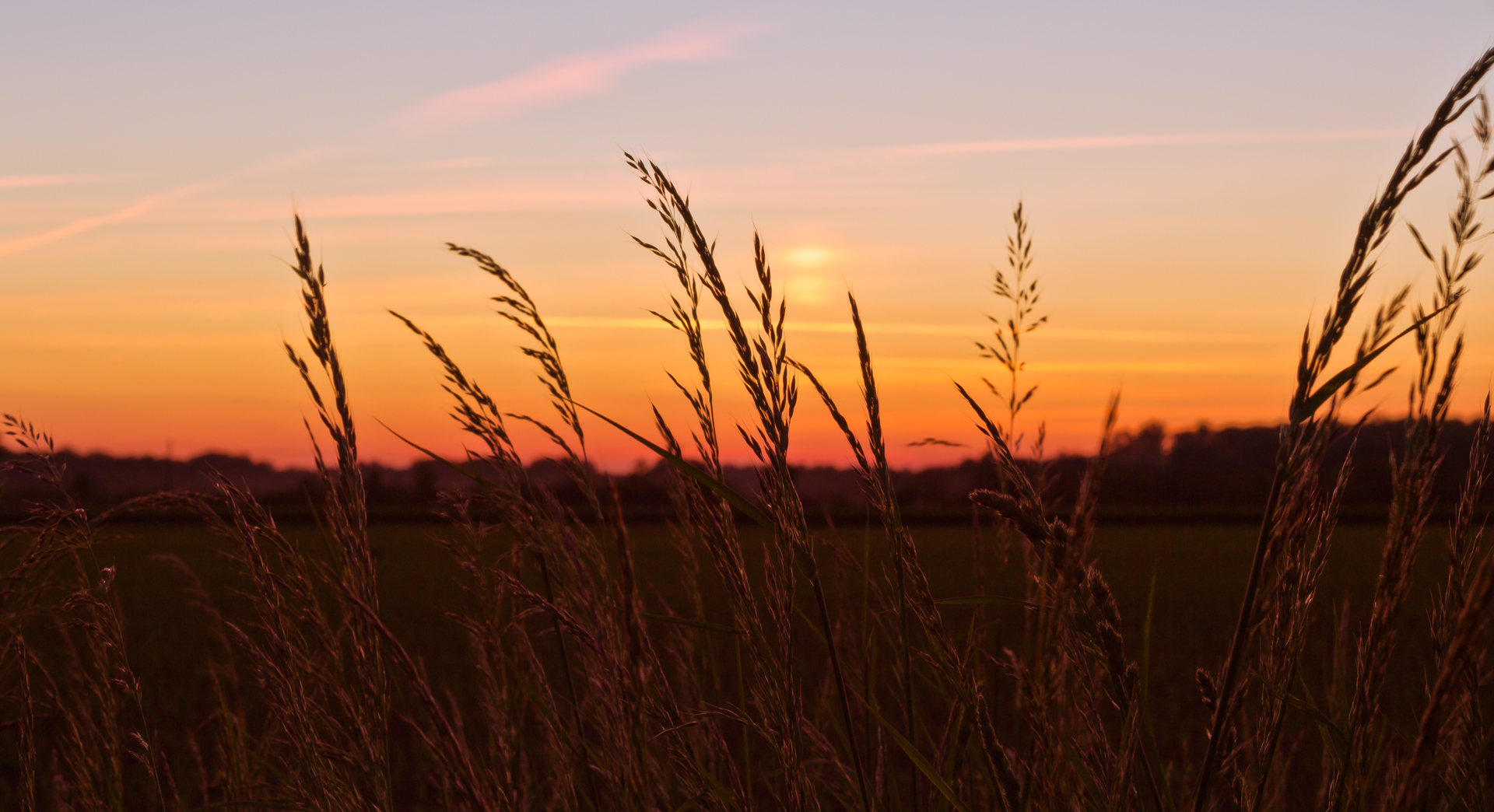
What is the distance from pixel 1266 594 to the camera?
97cm

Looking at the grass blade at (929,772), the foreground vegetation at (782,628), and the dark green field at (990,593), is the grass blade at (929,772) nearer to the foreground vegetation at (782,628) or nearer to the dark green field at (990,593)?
the foreground vegetation at (782,628)

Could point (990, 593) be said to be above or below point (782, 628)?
below

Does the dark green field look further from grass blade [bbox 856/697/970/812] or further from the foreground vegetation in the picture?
grass blade [bbox 856/697/970/812]

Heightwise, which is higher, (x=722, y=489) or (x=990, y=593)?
(x=722, y=489)

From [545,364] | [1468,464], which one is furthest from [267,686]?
[1468,464]

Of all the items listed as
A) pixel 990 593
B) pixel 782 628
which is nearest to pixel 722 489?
pixel 782 628

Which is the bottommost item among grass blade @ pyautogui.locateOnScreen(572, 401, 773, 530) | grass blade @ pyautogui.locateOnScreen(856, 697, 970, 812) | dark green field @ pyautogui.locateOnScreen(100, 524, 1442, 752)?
dark green field @ pyautogui.locateOnScreen(100, 524, 1442, 752)

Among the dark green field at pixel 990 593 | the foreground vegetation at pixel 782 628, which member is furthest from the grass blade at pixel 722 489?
the dark green field at pixel 990 593

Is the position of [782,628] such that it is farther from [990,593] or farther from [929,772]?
[990,593]

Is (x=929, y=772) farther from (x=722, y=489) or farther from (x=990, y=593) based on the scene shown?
(x=990, y=593)

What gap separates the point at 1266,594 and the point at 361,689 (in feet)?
3.74

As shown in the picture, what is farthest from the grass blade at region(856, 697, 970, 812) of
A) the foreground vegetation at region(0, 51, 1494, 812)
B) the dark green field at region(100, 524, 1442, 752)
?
the dark green field at region(100, 524, 1442, 752)

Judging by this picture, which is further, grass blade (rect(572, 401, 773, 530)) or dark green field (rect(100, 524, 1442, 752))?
dark green field (rect(100, 524, 1442, 752))

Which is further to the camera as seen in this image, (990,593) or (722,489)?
(990,593)
